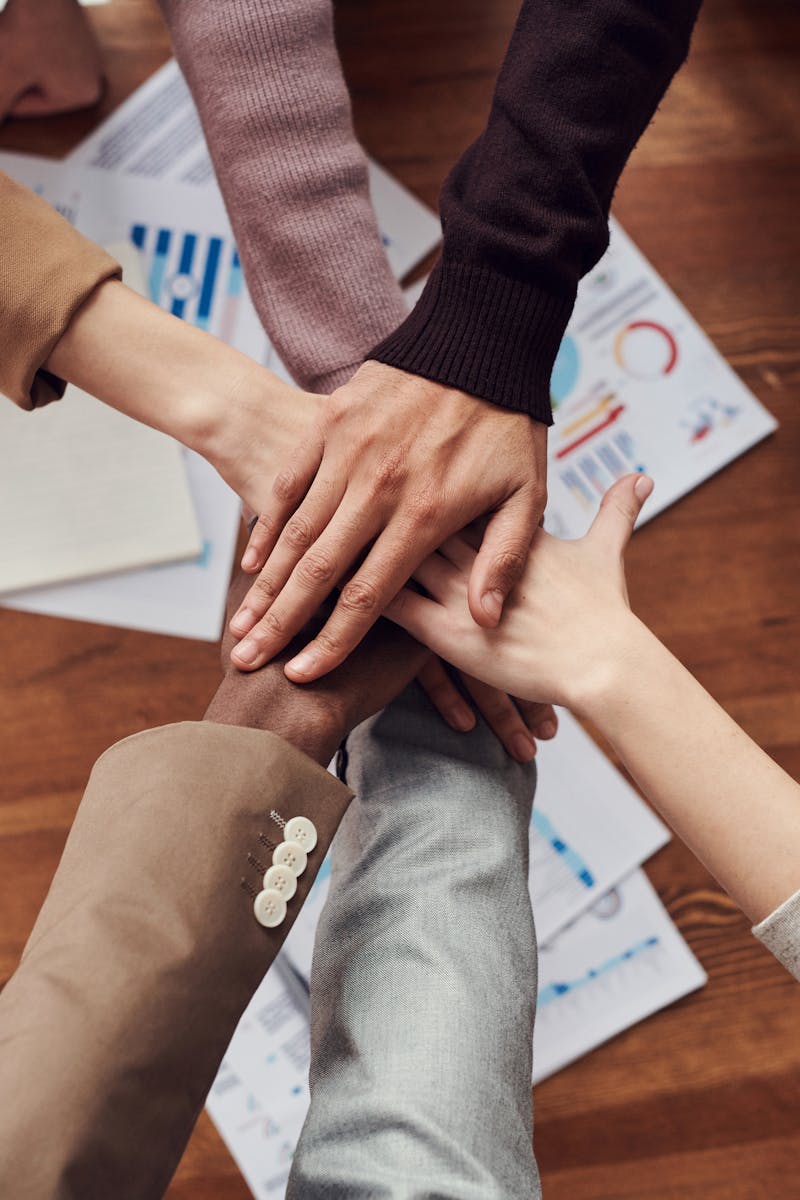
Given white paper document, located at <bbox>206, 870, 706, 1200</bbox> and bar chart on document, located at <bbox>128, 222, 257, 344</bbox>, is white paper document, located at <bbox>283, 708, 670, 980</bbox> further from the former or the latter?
bar chart on document, located at <bbox>128, 222, 257, 344</bbox>

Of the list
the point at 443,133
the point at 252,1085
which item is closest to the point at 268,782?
the point at 252,1085

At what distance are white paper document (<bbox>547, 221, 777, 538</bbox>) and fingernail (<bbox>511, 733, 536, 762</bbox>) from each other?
0.23 m

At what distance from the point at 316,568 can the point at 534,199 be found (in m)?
0.28

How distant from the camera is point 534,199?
660 mm

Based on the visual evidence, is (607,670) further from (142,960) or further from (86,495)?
(86,495)

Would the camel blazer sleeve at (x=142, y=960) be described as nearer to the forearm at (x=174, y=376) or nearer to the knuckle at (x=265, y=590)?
the knuckle at (x=265, y=590)

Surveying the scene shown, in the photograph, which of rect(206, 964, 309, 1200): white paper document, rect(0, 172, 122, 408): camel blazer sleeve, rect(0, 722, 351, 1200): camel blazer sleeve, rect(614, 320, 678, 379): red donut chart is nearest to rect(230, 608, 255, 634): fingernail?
rect(0, 722, 351, 1200): camel blazer sleeve

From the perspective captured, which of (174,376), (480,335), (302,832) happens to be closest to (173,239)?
(174,376)

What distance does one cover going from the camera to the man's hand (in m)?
0.66

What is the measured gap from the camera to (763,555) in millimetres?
913

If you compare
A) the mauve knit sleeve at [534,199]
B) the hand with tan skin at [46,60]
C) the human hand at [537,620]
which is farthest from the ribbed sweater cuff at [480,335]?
the hand with tan skin at [46,60]

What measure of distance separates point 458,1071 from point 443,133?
796mm

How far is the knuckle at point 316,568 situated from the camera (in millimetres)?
655

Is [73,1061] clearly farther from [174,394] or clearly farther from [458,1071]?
[174,394]
